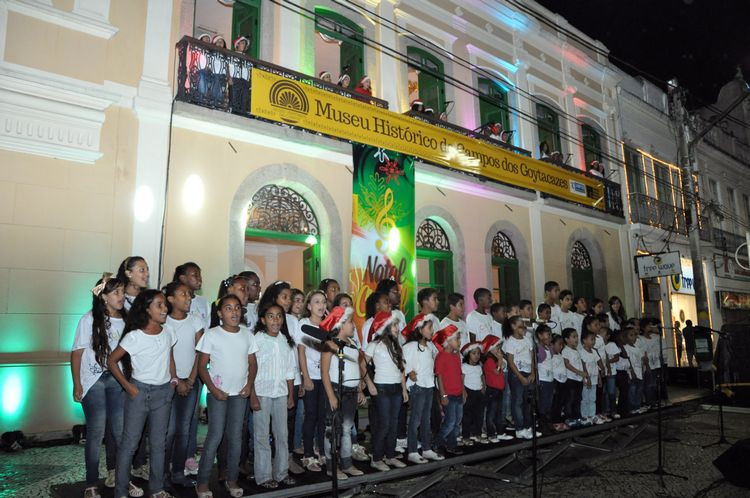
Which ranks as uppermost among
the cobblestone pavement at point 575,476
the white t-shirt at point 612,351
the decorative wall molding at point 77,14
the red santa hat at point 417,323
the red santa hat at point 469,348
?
the decorative wall molding at point 77,14

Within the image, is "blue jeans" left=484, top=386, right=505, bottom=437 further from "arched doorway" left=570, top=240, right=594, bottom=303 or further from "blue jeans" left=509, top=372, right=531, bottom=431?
"arched doorway" left=570, top=240, right=594, bottom=303

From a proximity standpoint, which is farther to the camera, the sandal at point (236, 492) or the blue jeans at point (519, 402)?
the blue jeans at point (519, 402)

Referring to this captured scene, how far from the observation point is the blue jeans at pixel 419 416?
5.43 meters

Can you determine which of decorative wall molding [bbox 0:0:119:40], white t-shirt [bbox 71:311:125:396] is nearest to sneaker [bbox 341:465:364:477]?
white t-shirt [bbox 71:311:125:396]

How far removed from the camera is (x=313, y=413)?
5141 millimetres

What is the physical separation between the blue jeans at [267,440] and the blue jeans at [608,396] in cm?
587

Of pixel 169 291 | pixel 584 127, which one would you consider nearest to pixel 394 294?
pixel 169 291

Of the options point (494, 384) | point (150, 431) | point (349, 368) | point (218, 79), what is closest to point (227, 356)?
point (150, 431)

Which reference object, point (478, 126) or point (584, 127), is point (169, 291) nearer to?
point (478, 126)

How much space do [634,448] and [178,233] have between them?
6.85 metres

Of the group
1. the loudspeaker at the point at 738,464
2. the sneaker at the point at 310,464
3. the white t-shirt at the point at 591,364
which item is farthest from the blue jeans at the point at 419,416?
the white t-shirt at the point at 591,364

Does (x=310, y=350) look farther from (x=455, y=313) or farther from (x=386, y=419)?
(x=455, y=313)

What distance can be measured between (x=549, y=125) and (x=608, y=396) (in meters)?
8.68

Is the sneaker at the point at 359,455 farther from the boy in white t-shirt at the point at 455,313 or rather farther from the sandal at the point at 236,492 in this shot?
the boy in white t-shirt at the point at 455,313
